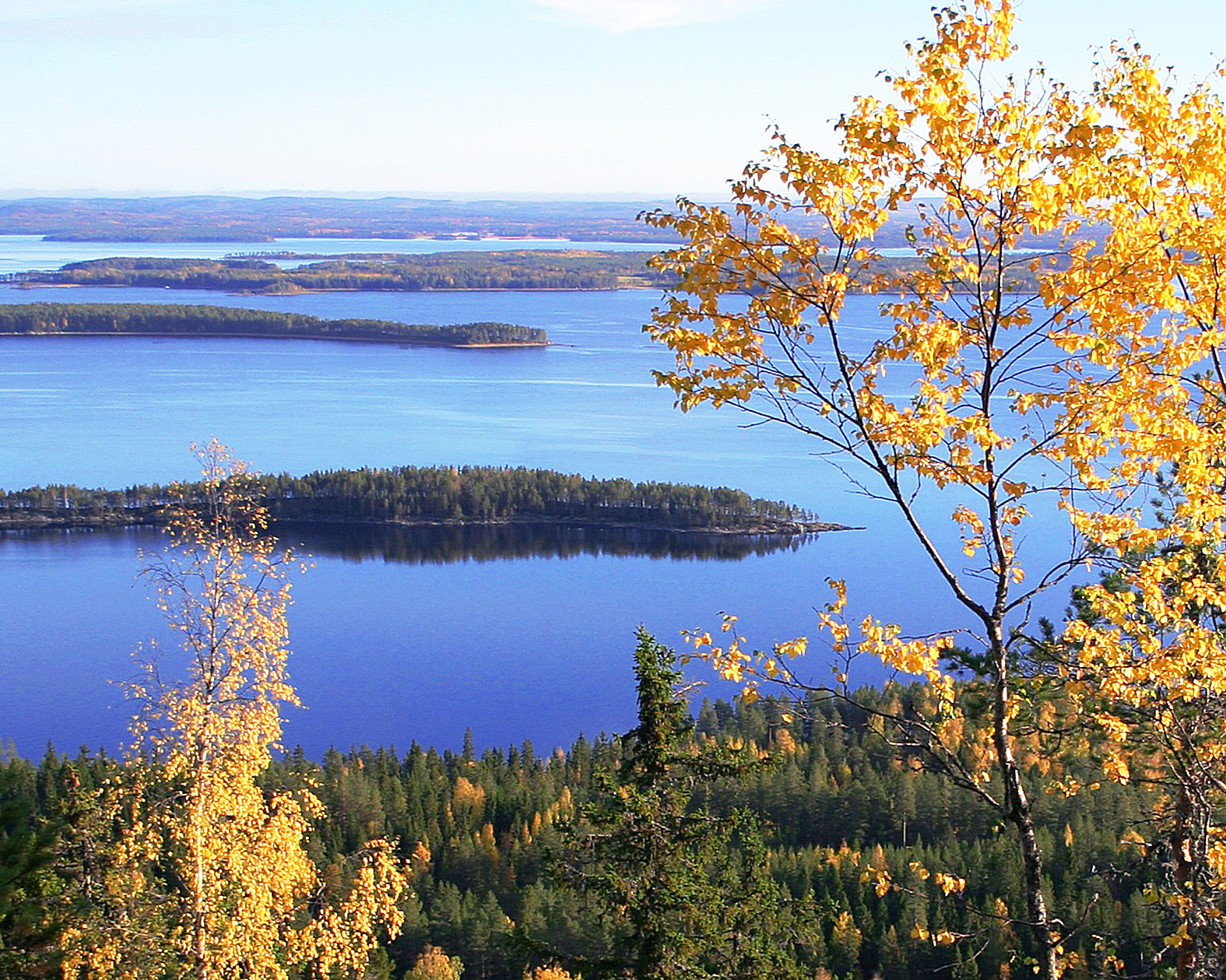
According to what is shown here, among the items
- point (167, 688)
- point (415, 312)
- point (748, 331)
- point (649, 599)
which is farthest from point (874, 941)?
point (415, 312)

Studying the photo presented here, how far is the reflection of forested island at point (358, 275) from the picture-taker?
354 ft

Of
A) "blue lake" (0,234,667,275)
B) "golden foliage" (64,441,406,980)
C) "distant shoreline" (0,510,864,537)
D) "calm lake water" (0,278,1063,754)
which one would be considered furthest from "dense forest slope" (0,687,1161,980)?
"blue lake" (0,234,667,275)

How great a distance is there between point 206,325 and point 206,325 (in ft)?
0.16

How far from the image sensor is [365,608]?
30219mm

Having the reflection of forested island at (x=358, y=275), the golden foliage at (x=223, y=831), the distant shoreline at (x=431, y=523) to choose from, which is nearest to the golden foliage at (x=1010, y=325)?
the golden foliage at (x=223, y=831)

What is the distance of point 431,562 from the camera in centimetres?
3647

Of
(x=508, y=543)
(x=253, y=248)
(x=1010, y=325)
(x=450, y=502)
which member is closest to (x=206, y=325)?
(x=450, y=502)

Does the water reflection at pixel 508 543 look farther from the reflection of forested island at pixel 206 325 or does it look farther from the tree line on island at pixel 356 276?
the tree line on island at pixel 356 276

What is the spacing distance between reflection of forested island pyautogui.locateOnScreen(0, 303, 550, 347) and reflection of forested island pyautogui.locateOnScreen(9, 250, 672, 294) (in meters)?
20.6

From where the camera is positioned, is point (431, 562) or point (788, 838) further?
point (431, 562)

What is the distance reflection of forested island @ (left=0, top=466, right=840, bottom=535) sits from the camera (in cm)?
3772

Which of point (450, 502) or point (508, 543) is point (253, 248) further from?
point (508, 543)

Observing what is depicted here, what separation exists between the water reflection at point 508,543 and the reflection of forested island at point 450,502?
0.27m

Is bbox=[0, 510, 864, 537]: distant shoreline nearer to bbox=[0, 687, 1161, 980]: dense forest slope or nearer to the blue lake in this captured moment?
bbox=[0, 687, 1161, 980]: dense forest slope
